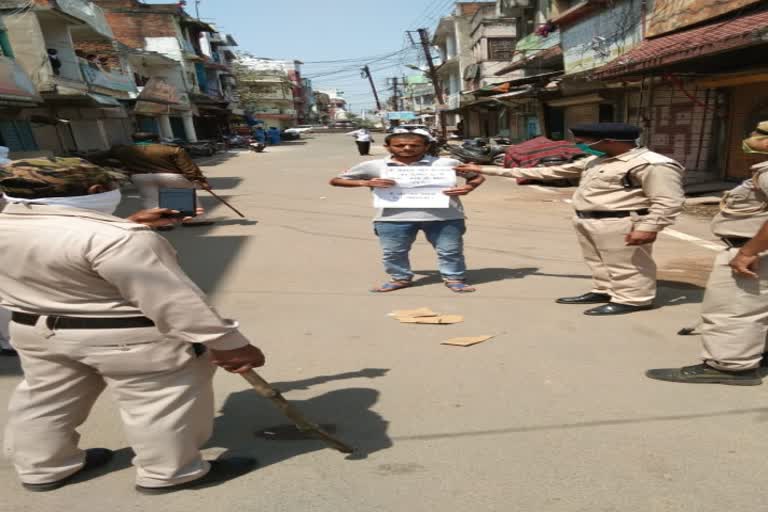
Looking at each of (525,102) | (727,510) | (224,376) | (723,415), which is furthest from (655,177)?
(525,102)

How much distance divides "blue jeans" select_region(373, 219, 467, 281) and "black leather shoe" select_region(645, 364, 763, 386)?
5.99 ft

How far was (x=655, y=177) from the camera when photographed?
3.02 meters

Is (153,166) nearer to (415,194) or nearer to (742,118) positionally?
(415,194)

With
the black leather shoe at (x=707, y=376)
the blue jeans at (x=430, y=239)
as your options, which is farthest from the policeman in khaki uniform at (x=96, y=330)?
the blue jeans at (x=430, y=239)

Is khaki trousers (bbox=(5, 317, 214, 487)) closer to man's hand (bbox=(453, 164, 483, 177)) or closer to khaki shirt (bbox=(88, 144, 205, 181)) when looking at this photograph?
man's hand (bbox=(453, 164, 483, 177))

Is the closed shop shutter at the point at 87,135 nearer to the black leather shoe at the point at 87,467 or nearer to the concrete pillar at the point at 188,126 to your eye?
the concrete pillar at the point at 188,126

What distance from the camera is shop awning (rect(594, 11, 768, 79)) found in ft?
19.7

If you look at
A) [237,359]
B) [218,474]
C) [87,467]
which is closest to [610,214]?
[237,359]

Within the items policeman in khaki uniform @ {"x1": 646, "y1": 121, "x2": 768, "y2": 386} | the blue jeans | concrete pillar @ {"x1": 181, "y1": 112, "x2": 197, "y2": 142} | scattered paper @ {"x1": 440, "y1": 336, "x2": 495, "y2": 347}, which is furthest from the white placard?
concrete pillar @ {"x1": 181, "y1": 112, "x2": 197, "y2": 142}

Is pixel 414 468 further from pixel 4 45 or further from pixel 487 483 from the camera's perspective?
pixel 4 45

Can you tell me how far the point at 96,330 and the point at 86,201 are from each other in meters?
0.42

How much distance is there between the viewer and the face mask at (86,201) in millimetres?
1454

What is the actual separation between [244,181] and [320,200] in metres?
5.21

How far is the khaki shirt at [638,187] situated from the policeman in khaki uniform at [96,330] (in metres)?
2.66
